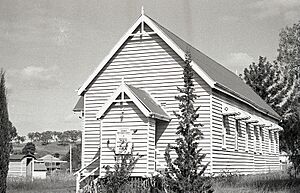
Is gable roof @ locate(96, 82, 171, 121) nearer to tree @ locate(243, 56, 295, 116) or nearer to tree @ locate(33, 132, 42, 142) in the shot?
tree @ locate(243, 56, 295, 116)

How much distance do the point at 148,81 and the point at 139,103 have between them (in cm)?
385

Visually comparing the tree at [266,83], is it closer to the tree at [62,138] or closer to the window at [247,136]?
the window at [247,136]

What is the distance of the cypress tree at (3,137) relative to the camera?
17.1 metres

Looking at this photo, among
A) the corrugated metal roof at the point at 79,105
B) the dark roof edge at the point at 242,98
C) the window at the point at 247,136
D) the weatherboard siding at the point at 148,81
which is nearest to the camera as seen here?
the weatherboard siding at the point at 148,81

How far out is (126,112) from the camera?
74.7 feet

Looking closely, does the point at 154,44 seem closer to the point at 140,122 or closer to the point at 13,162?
the point at 140,122

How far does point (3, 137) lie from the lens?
17328 mm

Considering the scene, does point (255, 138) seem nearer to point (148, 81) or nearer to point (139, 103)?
point (148, 81)

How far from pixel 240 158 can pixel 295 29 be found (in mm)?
13352

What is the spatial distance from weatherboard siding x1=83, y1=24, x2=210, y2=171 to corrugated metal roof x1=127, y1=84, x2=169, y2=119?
49 centimetres

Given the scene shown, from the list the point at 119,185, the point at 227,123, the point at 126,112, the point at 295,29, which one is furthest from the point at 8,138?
the point at 295,29

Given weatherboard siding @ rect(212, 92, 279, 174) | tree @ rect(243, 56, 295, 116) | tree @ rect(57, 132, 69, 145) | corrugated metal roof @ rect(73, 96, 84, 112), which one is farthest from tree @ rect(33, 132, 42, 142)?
corrugated metal roof @ rect(73, 96, 84, 112)

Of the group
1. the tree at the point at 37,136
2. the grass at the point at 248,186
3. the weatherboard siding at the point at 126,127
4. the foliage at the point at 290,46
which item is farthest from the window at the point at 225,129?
the tree at the point at 37,136

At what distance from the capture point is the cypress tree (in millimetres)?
17109
